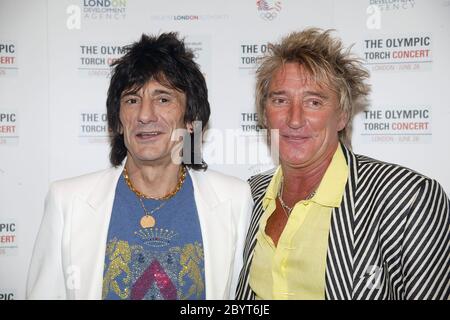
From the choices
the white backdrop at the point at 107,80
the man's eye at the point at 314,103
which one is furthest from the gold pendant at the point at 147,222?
the white backdrop at the point at 107,80

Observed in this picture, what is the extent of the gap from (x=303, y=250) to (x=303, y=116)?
515mm

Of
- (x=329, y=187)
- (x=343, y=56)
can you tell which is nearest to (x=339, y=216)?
(x=329, y=187)

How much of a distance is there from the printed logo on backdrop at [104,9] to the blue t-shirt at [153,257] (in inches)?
52.3

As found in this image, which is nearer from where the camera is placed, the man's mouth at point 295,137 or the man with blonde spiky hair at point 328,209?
the man with blonde spiky hair at point 328,209

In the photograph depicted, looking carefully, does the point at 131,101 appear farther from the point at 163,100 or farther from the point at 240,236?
the point at 240,236

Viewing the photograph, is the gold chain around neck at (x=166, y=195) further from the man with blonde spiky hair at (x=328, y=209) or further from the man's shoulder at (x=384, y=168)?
the man's shoulder at (x=384, y=168)

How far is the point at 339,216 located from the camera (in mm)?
1577

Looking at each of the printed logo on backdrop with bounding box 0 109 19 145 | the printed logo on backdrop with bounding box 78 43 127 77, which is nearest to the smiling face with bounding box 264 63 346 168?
the printed logo on backdrop with bounding box 78 43 127 77

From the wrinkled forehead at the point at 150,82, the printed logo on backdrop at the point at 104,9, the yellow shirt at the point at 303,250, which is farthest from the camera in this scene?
the printed logo on backdrop at the point at 104,9

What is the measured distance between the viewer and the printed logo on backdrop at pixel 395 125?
2541 millimetres

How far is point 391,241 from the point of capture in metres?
1.48

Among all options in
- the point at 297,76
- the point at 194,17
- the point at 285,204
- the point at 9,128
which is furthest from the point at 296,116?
the point at 9,128

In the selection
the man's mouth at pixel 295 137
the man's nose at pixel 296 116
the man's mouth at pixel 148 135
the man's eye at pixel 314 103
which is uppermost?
the man's eye at pixel 314 103
